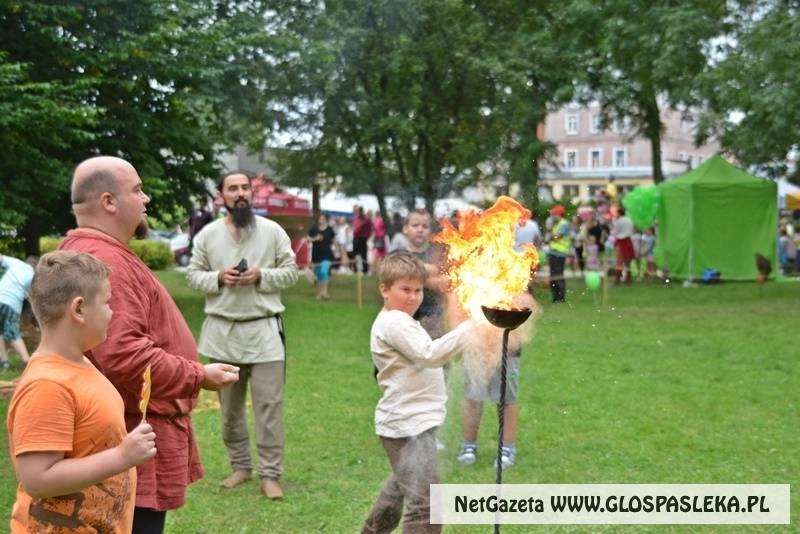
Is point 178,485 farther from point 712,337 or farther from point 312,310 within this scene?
point 312,310

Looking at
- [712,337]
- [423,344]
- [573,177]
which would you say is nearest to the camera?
[423,344]

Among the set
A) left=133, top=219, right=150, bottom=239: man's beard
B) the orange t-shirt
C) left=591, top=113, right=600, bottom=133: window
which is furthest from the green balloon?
the orange t-shirt

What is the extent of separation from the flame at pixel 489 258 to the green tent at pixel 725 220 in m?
17.0

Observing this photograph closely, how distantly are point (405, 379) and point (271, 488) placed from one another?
1.92 m

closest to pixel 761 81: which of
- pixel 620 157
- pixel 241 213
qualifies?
pixel 241 213

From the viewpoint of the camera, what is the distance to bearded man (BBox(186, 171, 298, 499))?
5918 mm

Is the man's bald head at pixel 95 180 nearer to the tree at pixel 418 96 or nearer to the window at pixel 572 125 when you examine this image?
the tree at pixel 418 96

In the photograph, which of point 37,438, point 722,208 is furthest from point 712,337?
point 37,438

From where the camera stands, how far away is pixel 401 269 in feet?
14.4

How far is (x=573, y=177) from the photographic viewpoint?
95.5 feet

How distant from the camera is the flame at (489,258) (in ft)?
11.9

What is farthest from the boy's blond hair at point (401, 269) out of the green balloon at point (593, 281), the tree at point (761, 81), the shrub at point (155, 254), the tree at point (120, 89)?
the shrub at point (155, 254)

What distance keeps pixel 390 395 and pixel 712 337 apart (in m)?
9.26

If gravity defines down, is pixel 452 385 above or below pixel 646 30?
below
